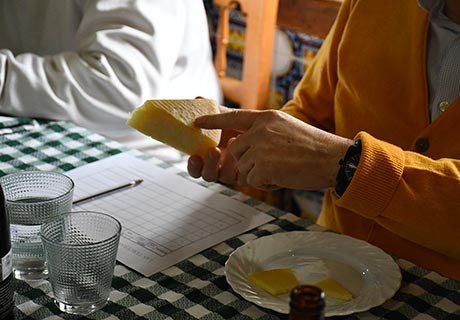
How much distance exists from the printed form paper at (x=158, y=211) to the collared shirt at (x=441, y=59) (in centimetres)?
36

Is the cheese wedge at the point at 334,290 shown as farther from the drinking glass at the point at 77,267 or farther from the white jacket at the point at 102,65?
the white jacket at the point at 102,65

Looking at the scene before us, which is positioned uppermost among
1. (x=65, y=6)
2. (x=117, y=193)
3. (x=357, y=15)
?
(x=357, y=15)

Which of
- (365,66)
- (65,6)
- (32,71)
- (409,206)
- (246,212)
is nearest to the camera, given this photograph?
(409,206)

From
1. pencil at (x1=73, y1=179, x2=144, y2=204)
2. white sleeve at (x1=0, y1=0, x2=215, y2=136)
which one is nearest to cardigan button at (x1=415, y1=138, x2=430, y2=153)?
pencil at (x1=73, y1=179, x2=144, y2=204)

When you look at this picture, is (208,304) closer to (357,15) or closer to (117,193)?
(117,193)

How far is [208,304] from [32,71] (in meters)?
0.92

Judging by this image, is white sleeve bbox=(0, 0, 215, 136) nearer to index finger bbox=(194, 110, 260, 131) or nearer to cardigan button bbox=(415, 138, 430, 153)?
index finger bbox=(194, 110, 260, 131)

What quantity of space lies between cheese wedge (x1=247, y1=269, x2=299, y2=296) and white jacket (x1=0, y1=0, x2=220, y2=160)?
78 cm

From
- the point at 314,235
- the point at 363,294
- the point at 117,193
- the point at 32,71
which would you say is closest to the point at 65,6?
A: the point at 32,71

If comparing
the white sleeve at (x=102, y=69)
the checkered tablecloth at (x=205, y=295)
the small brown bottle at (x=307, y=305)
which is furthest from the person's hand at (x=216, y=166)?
the small brown bottle at (x=307, y=305)

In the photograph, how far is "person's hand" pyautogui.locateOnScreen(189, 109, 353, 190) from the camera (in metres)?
1.10

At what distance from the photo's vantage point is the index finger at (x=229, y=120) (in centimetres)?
112

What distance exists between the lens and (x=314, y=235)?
1114mm

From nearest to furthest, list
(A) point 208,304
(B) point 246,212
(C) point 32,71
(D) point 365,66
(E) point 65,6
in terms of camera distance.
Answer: (A) point 208,304 < (B) point 246,212 < (D) point 365,66 < (C) point 32,71 < (E) point 65,6
